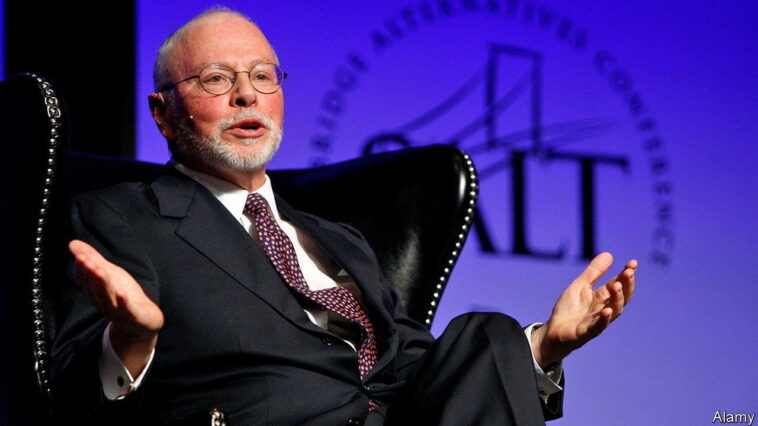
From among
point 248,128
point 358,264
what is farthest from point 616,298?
point 248,128

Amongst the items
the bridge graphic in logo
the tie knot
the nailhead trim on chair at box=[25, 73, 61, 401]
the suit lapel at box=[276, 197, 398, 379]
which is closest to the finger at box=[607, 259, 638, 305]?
the suit lapel at box=[276, 197, 398, 379]

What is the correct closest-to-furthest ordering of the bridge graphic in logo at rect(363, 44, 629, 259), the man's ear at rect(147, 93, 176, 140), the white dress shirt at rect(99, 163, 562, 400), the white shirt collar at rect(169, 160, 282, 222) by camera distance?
1. the white dress shirt at rect(99, 163, 562, 400)
2. the white shirt collar at rect(169, 160, 282, 222)
3. the man's ear at rect(147, 93, 176, 140)
4. the bridge graphic in logo at rect(363, 44, 629, 259)

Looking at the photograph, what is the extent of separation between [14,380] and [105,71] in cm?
103

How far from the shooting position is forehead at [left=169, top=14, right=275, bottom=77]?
1536mm

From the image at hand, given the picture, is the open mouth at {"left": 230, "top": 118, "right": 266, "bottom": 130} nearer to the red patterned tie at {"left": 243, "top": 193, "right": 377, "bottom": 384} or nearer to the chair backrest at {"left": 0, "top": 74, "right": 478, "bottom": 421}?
the red patterned tie at {"left": 243, "top": 193, "right": 377, "bottom": 384}

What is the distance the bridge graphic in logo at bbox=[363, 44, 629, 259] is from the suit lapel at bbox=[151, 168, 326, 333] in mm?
1102

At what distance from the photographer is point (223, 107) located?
1503 mm

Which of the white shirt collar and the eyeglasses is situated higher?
the eyeglasses

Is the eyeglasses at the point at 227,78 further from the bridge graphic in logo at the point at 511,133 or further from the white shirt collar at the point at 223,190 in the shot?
the bridge graphic in logo at the point at 511,133

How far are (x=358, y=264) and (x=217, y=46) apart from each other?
446 mm
